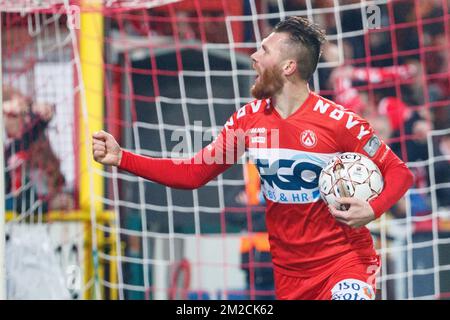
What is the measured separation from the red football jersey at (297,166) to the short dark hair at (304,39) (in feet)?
0.50

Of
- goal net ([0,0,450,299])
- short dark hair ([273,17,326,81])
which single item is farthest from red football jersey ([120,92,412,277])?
goal net ([0,0,450,299])

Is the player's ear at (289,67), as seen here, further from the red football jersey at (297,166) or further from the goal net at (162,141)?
the goal net at (162,141)

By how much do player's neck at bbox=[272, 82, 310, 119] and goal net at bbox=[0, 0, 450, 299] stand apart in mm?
1969

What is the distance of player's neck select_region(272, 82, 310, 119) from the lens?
5988mm

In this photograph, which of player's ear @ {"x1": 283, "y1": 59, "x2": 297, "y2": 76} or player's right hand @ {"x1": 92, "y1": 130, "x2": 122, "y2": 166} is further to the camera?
player's ear @ {"x1": 283, "y1": 59, "x2": 297, "y2": 76}

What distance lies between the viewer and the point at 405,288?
8344 millimetres

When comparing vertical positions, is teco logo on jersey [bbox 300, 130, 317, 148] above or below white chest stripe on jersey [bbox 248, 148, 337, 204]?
above

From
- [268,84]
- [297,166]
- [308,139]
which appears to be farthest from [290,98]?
[297,166]

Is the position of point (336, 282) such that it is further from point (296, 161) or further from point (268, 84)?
point (268, 84)

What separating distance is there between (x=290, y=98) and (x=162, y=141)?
2668mm

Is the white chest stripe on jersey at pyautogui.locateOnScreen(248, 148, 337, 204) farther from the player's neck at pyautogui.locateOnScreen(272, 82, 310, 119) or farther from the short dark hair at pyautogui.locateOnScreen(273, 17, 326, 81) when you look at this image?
the short dark hair at pyautogui.locateOnScreen(273, 17, 326, 81)

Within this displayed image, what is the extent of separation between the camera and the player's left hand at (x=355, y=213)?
554 cm

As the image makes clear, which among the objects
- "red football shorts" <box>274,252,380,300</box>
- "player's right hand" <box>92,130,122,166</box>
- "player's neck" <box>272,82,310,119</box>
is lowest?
"red football shorts" <box>274,252,380,300</box>
